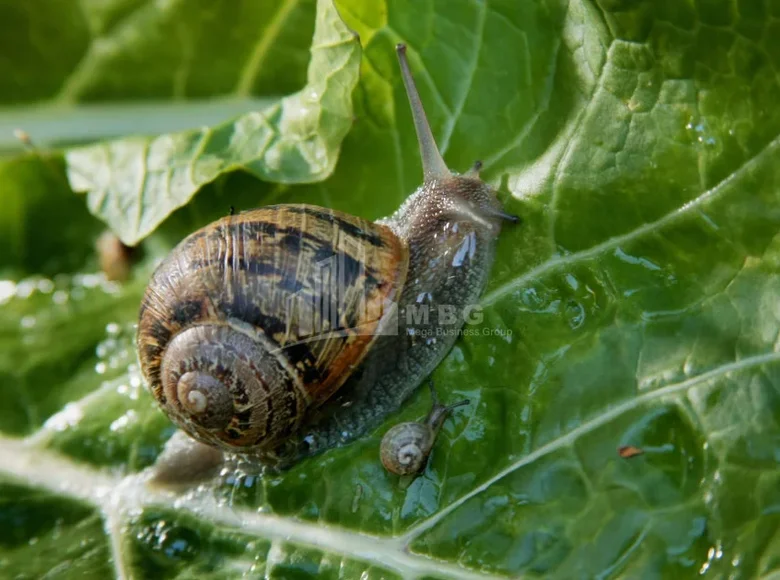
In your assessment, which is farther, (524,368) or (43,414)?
(43,414)

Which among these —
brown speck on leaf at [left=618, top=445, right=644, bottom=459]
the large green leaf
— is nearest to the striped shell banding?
the large green leaf

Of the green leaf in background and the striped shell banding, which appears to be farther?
the green leaf in background

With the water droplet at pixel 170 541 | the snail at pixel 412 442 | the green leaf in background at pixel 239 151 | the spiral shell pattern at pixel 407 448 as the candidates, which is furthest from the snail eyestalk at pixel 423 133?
the water droplet at pixel 170 541

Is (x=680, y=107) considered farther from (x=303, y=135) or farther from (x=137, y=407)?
(x=137, y=407)

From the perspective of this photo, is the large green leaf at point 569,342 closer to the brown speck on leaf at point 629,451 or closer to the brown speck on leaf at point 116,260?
the brown speck on leaf at point 629,451

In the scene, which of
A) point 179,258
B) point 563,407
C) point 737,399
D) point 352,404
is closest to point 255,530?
point 352,404

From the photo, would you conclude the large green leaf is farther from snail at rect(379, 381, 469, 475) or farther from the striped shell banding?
the striped shell banding
